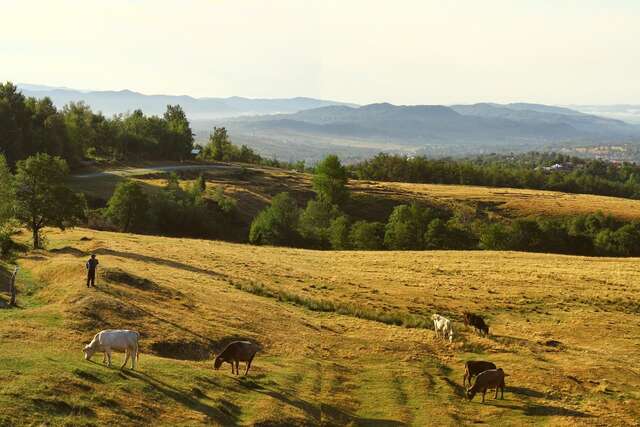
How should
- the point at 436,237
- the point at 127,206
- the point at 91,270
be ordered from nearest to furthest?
the point at 91,270 < the point at 127,206 < the point at 436,237

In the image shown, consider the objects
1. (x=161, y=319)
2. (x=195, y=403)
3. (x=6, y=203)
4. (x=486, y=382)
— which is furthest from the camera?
(x=6, y=203)

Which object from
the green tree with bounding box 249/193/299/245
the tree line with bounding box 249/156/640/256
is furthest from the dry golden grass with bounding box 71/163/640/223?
the green tree with bounding box 249/193/299/245

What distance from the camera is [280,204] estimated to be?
10288cm

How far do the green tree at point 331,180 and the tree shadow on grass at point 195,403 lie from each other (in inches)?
4138

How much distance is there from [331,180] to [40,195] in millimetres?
79145

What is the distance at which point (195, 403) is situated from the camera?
1973cm

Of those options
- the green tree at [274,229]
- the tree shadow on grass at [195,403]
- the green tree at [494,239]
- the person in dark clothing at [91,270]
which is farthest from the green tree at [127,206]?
the tree shadow on grass at [195,403]

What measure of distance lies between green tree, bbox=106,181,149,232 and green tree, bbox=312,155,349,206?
50134 mm

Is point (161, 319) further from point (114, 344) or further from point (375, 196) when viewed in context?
point (375, 196)

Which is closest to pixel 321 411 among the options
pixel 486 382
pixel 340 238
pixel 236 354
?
pixel 236 354

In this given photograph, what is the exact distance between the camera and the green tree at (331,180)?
4980 inches

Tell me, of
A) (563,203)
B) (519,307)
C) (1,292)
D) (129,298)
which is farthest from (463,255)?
(563,203)

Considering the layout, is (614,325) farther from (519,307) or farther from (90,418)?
(90,418)

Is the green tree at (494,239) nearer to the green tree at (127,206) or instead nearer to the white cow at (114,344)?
the green tree at (127,206)
